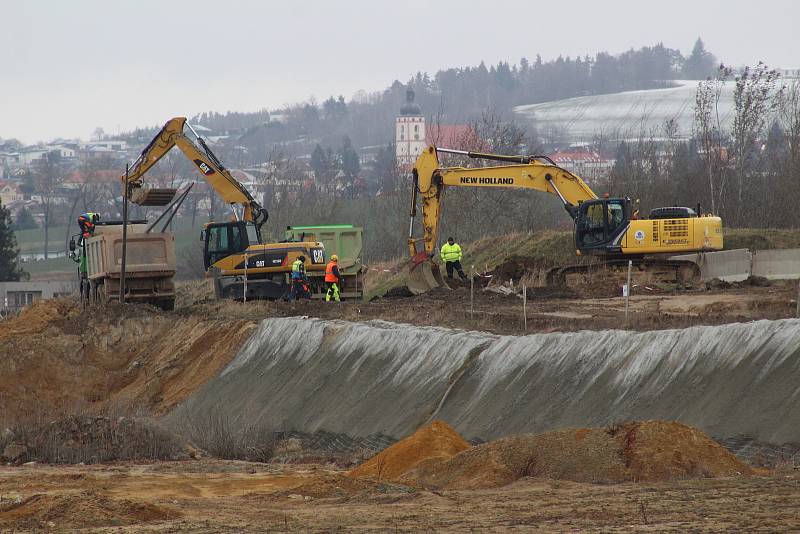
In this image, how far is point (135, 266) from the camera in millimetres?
34969

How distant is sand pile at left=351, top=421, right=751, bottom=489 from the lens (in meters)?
14.6

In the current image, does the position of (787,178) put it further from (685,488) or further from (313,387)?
(685,488)

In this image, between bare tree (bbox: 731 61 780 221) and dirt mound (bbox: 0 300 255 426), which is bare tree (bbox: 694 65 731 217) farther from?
dirt mound (bbox: 0 300 255 426)

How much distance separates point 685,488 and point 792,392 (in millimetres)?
4011

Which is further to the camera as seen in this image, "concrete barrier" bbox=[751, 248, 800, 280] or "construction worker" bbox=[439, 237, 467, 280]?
"concrete barrier" bbox=[751, 248, 800, 280]

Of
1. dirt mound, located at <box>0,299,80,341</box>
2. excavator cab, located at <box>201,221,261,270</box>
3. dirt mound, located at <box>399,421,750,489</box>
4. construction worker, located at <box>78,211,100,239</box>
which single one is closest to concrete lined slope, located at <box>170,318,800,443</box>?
dirt mound, located at <box>399,421,750,489</box>

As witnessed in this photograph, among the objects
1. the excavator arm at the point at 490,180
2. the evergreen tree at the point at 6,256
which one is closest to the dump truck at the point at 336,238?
the excavator arm at the point at 490,180

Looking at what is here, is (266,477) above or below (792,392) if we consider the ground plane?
below

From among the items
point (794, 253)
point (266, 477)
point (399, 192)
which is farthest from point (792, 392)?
point (399, 192)

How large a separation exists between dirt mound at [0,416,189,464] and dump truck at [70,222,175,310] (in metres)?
12.5

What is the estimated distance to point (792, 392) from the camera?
55.0 ft

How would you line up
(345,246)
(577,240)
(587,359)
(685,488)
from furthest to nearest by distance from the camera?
(345,246)
(577,240)
(587,359)
(685,488)

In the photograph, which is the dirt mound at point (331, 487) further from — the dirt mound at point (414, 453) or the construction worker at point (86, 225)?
the construction worker at point (86, 225)

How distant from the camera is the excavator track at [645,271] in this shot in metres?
38.3
